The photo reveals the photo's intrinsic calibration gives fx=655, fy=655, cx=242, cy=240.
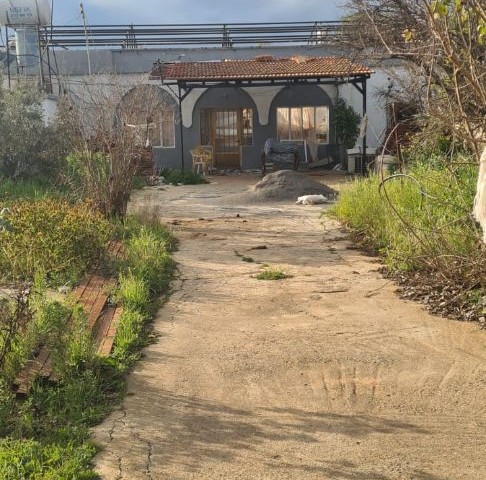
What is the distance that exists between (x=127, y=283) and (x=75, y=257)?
3.53ft

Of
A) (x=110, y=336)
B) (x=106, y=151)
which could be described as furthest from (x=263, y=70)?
(x=110, y=336)

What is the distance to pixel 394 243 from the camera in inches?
285

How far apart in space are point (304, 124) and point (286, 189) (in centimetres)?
876

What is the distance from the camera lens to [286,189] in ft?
48.1

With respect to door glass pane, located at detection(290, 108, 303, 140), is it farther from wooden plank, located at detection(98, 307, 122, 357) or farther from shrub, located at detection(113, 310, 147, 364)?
shrub, located at detection(113, 310, 147, 364)

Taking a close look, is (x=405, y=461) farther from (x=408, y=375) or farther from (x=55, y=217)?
(x=55, y=217)

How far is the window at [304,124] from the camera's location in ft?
74.5

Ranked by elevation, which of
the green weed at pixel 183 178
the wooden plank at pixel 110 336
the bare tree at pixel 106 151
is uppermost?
the bare tree at pixel 106 151

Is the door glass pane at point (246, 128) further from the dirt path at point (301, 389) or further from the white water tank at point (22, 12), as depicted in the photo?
the dirt path at point (301, 389)

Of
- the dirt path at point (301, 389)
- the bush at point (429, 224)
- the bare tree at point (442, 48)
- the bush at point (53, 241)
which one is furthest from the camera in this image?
the bush at point (53, 241)

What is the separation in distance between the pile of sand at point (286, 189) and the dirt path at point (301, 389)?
24.7ft

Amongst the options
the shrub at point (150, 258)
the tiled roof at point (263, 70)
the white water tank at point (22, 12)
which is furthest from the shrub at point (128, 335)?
the white water tank at point (22, 12)

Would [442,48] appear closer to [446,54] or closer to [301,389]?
[446,54]

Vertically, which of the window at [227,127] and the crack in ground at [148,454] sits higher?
the window at [227,127]
